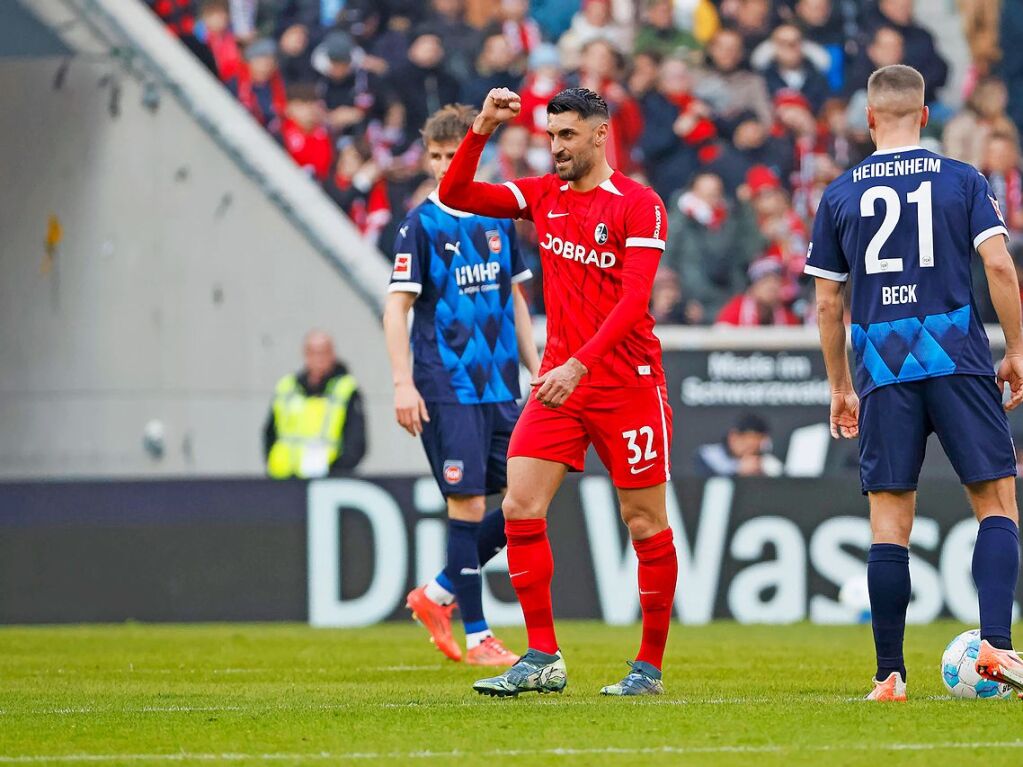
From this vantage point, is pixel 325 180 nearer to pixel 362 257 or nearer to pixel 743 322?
pixel 362 257

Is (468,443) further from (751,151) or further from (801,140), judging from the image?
(801,140)

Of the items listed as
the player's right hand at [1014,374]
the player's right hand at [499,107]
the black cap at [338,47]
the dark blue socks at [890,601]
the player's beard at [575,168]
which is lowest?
the dark blue socks at [890,601]

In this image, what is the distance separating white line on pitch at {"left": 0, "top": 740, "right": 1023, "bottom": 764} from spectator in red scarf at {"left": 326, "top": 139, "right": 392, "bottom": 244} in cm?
1140

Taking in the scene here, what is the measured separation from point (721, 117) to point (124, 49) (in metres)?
5.82

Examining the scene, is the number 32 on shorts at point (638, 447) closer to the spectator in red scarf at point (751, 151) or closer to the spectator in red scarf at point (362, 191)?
the spectator in red scarf at point (362, 191)

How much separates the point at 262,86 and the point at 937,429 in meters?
11.5

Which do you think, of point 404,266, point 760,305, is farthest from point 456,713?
point 760,305

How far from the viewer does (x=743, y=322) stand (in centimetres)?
1606

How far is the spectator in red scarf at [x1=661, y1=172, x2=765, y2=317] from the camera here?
1641 centimetres

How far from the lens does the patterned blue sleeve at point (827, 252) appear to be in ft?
21.3

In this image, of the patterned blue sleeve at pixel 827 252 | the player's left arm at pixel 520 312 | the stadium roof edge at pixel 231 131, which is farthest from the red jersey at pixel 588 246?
the stadium roof edge at pixel 231 131

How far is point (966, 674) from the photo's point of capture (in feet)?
21.1

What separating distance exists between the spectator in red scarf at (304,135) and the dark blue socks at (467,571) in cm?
858

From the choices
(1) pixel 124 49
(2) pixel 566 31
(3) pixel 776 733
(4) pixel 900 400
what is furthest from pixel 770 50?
(3) pixel 776 733
